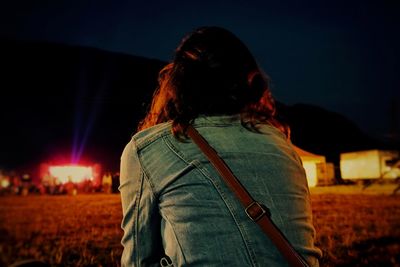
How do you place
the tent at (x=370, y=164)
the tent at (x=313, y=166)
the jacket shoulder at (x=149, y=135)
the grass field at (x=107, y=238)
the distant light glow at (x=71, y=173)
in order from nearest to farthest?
the jacket shoulder at (x=149, y=135), the grass field at (x=107, y=238), the tent at (x=313, y=166), the tent at (x=370, y=164), the distant light glow at (x=71, y=173)

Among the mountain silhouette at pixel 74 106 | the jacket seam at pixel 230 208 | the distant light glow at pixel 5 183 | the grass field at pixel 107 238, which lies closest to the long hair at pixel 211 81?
the jacket seam at pixel 230 208

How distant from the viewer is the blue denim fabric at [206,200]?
1.07 m

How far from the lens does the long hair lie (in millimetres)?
1296

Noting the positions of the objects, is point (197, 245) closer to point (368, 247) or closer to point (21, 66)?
point (368, 247)

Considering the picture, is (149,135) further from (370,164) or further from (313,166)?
(370,164)

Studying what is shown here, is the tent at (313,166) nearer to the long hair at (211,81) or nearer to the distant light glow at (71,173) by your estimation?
the distant light glow at (71,173)

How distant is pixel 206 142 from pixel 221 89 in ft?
0.81

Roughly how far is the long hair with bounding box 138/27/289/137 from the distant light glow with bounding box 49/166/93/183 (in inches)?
967

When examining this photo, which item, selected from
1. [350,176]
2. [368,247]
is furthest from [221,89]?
[350,176]

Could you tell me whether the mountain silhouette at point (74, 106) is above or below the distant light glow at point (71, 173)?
above

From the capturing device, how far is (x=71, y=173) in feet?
82.1

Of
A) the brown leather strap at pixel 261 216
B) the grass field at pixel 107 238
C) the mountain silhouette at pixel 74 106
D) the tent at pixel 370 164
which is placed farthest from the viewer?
the mountain silhouette at pixel 74 106

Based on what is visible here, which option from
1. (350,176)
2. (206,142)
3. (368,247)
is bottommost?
(350,176)

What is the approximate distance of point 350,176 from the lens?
26.4m
